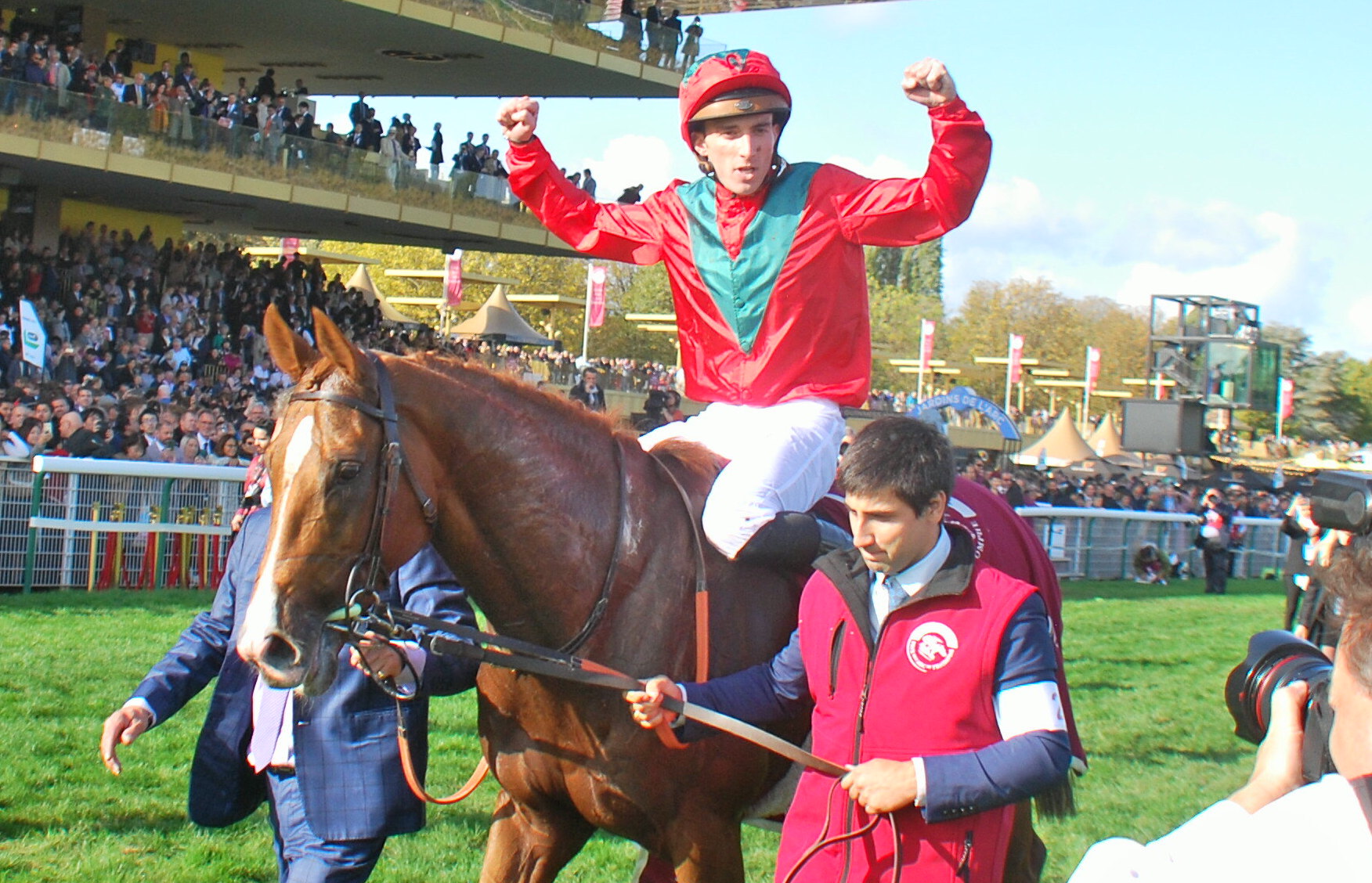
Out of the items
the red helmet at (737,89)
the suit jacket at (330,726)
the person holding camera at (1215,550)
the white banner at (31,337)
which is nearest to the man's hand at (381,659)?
the suit jacket at (330,726)

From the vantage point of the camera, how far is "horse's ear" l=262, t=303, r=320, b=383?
8.34 ft

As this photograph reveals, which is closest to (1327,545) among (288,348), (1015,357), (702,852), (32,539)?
(702,852)

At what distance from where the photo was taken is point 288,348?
2559 millimetres

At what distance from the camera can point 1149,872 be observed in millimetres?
1277

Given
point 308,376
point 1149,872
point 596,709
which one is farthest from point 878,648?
point 308,376

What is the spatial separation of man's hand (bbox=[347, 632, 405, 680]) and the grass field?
6.26 feet

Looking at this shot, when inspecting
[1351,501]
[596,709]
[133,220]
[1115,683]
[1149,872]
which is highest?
[133,220]

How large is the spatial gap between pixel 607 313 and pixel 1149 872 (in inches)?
1768

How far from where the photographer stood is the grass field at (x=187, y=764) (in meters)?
4.42

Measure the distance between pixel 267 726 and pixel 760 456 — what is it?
1265 millimetres

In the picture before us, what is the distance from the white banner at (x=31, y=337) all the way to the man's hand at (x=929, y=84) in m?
10.3

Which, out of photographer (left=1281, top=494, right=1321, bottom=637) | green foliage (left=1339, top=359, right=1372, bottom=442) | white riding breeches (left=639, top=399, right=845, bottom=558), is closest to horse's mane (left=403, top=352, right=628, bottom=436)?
white riding breeches (left=639, top=399, right=845, bottom=558)

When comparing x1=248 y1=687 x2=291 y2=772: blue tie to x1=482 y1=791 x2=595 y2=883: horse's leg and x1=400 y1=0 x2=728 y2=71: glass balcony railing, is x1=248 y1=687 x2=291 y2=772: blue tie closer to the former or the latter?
x1=482 y1=791 x2=595 y2=883: horse's leg

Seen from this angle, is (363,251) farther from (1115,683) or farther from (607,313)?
(1115,683)
